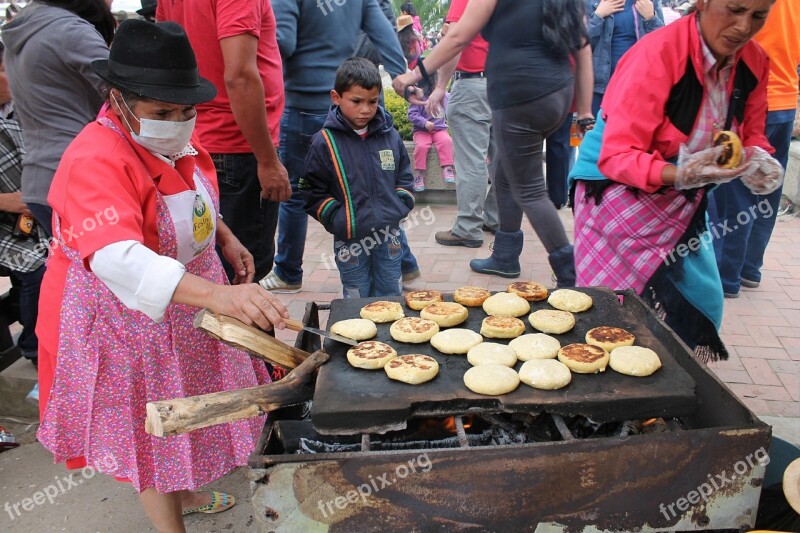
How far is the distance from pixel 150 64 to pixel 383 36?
299 centimetres

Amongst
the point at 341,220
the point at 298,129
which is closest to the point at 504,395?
the point at 341,220

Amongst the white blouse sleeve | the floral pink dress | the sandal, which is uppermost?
the white blouse sleeve

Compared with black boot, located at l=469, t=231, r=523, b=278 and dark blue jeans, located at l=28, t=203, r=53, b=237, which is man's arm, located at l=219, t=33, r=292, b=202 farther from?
black boot, located at l=469, t=231, r=523, b=278

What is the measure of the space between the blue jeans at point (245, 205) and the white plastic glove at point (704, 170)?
2.19 m

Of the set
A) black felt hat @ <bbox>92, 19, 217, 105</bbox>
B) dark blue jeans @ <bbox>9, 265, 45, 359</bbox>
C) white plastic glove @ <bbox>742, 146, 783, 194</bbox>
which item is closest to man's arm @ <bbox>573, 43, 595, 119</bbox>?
white plastic glove @ <bbox>742, 146, 783, 194</bbox>

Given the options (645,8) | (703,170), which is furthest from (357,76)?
(645,8)

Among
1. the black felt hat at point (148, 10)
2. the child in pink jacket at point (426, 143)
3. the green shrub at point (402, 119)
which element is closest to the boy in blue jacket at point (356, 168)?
the black felt hat at point (148, 10)

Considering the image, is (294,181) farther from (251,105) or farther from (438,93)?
(251,105)

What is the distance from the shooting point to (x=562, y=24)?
388 centimetres

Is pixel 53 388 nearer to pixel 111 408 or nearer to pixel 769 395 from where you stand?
pixel 111 408

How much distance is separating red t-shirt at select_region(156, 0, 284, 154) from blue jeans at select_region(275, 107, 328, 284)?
30.2 inches

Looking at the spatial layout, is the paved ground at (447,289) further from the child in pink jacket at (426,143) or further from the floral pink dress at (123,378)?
the child in pink jacket at (426,143)

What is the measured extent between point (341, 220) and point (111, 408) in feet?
5.88

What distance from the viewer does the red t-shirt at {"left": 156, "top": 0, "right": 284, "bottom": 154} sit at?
2.77 metres
